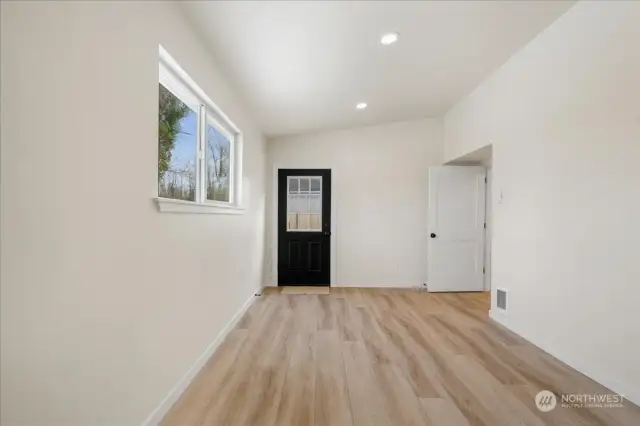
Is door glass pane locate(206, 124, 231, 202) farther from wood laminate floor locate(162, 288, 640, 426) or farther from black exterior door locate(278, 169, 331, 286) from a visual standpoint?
black exterior door locate(278, 169, 331, 286)

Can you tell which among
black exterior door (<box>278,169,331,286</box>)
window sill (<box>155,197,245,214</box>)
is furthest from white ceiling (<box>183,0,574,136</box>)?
black exterior door (<box>278,169,331,286</box>)

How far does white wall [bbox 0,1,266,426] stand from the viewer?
1048 millimetres

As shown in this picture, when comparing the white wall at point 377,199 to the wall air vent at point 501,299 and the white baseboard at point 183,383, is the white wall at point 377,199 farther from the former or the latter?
the white baseboard at point 183,383

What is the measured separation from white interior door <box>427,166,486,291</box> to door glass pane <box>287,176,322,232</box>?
1.83m

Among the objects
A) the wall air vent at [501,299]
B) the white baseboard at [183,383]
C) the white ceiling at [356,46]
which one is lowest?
the white baseboard at [183,383]

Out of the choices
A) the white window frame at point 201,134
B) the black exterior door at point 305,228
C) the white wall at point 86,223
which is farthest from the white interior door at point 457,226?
the white wall at point 86,223

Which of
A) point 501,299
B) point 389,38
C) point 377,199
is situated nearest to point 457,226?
point 377,199

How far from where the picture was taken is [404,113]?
5.46 metres

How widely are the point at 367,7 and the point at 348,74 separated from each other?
3.81 ft

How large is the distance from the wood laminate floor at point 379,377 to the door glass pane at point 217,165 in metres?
1.43

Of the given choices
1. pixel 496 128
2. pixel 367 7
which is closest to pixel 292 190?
pixel 496 128

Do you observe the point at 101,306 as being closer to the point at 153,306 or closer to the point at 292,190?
the point at 153,306

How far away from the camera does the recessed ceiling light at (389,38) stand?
2.90 meters

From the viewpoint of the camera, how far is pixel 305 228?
607 cm
